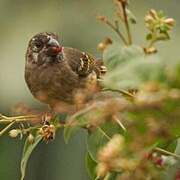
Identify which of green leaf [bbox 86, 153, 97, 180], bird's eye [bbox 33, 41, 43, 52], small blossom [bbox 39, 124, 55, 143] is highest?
small blossom [bbox 39, 124, 55, 143]

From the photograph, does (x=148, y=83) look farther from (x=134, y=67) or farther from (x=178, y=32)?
(x=178, y=32)

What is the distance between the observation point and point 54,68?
3.15m

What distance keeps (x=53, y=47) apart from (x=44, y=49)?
0.13ft

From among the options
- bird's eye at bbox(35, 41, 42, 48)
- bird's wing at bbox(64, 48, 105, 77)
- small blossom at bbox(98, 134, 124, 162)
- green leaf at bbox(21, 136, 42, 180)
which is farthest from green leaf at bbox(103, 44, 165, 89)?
bird's eye at bbox(35, 41, 42, 48)

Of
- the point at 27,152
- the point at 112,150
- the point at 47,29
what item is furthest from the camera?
the point at 47,29

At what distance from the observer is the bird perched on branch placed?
2.89m

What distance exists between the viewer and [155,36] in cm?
128

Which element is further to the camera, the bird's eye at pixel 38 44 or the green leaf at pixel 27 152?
the bird's eye at pixel 38 44

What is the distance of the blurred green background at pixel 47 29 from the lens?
15.1ft

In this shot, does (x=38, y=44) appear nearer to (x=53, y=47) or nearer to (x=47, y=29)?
(x=53, y=47)

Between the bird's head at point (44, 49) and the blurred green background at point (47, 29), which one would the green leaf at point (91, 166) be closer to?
the bird's head at point (44, 49)

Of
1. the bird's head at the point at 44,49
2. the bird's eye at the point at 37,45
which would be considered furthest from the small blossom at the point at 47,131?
the bird's eye at the point at 37,45

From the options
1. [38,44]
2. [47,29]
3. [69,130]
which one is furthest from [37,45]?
[47,29]

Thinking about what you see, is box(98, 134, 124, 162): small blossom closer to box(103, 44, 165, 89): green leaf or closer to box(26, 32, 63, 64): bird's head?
box(103, 44, 165, 89): green leaf
